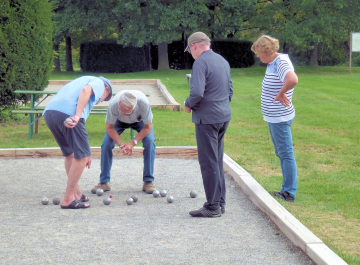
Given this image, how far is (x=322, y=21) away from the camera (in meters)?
25.6

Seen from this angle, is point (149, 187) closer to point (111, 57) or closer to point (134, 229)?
point (134, 229)

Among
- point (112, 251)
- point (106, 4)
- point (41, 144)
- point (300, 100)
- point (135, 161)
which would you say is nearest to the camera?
point (112, 251)

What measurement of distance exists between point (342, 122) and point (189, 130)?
11.4ft

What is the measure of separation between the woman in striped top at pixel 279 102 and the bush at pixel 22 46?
259 inches

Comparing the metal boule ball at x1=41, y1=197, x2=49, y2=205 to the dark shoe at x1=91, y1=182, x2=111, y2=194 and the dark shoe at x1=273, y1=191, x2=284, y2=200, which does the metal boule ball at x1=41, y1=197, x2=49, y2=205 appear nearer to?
the dark shoe at x1=91, y1=182, x2=111, y2=194

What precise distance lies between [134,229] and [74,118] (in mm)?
1230

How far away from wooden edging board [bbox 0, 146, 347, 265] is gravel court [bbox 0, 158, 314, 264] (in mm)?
73

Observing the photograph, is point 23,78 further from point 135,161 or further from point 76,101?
point 76,101

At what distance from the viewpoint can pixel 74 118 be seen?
4.61 meters

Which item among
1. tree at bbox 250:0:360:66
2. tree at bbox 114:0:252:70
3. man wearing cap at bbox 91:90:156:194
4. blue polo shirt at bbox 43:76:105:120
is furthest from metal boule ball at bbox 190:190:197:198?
tree at bbox 114:0:252:70

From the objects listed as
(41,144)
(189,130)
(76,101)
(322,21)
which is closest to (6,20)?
(41,144)

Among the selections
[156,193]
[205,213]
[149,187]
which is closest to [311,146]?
[149,187]

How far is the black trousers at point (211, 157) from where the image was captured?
15.0 ft

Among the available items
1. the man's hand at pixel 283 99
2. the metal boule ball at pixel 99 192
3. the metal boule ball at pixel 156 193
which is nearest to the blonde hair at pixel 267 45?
the man's hand at pixel 283 99
